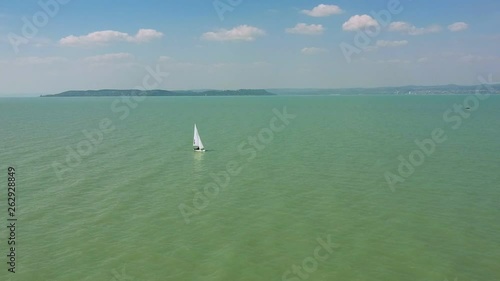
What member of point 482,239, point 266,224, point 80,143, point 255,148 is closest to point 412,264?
point 482,239

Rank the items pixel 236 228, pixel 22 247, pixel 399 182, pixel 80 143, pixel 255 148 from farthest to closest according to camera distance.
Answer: pixel 80 143, pixel 255 148, pixel 399 182, pixel 236 228, pixel 22 247

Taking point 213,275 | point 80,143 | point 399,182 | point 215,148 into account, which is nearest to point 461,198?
point 399,182

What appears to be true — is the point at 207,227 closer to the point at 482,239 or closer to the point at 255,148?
the point at 482,239

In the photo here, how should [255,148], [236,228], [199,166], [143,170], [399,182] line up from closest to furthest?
[236,228] < [399,182] < [143,170] < [199,166] < [255,148]

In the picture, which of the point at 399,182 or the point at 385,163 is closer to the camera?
the point at 399,182

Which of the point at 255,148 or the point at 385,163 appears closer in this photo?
the point at 385,163

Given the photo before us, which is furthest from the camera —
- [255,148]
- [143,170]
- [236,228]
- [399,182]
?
[255,148]

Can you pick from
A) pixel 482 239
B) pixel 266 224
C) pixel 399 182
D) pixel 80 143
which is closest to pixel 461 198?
pixel 399 182

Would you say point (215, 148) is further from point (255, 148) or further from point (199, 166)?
point (199, 166)

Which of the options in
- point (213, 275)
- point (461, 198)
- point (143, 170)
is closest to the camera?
point (213, 275)
